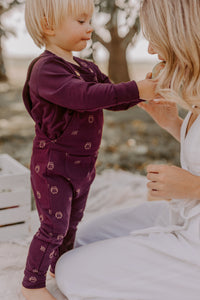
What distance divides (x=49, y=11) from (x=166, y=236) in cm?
88

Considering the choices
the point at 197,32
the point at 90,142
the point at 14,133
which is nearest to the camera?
the point at 197,32

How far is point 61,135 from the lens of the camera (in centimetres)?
158

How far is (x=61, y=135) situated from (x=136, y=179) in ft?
5.55

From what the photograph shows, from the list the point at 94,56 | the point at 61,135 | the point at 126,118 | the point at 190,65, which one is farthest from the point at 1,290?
the point at 126,118

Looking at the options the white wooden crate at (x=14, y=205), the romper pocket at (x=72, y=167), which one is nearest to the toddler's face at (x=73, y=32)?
the romper pocket at (x=72, y=167)

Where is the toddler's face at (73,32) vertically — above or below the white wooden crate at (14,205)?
above

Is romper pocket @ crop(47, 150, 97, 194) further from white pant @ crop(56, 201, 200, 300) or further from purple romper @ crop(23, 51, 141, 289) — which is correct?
white pant @ crop(56, 201, 200, 300)

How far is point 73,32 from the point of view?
5.02 feet

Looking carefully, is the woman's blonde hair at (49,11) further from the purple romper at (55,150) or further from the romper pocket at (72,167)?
the romper pocket at (72,167)

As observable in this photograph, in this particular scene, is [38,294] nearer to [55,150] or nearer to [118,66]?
[55,150]

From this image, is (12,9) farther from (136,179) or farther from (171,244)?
(171,244)

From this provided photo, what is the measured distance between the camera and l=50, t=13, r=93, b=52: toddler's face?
4.97 ft

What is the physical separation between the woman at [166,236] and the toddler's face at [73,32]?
207 millimetres

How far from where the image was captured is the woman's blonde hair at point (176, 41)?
143cm
